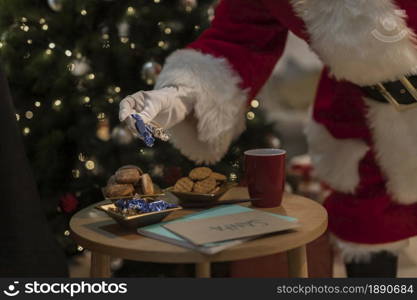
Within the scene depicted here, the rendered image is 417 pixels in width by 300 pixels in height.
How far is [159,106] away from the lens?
0.94 meters

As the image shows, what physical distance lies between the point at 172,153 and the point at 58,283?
2.89 feet

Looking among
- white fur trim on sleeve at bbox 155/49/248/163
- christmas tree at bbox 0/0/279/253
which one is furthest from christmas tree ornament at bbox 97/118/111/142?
white fur trim on sleeve at bbox 155/49/248/163

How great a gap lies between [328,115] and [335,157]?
0.09 metres

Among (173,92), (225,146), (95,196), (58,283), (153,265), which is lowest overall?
(153,265)

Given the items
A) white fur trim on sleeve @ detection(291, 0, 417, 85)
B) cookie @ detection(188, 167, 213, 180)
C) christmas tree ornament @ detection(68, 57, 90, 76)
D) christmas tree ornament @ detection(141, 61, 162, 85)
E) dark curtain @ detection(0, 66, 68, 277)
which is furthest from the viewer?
christmas tree ornament @ detection(68, 57, 90, 76)

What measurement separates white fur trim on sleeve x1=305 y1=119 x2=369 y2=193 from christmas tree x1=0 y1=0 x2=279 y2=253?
1.62 ft

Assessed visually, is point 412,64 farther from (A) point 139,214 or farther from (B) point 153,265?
(B) point 153,265

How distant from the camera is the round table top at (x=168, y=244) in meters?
Result: 0.77

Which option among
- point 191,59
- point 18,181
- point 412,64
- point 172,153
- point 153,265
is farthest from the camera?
point 153,265

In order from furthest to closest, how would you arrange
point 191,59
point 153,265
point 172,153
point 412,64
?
point 153,265 → point 172,153 → point 191,59 → point 412,64

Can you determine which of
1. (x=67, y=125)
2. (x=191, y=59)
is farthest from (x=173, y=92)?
(x=67, y=125)

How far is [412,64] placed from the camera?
2.97ft

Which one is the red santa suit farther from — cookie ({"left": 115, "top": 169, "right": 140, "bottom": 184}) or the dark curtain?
the dark curtain

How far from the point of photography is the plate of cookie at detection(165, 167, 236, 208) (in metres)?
0.96
